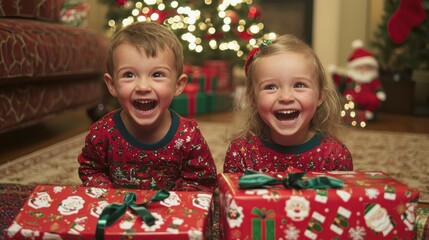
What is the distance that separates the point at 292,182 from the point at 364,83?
2336 mm

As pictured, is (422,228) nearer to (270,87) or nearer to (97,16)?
(270,87)

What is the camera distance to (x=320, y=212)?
39.3 inches

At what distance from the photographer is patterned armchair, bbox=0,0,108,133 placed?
6.09 feet

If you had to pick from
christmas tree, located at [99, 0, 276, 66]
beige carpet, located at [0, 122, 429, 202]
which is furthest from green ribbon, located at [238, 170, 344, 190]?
christmas tree, located at [99, 0, 276, 66]

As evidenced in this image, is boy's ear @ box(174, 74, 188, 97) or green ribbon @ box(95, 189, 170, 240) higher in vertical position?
boy's ear @ box(174, 74, 188, 97)

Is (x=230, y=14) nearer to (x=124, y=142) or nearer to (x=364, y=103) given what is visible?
(x=364, y=103)

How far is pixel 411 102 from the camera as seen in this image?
3.57 meters

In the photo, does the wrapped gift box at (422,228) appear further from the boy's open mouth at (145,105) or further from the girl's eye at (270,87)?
the boy's open mouth at (145,105)

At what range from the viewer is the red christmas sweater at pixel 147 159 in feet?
4.46

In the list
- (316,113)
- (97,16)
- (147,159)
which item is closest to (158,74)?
(147,159)

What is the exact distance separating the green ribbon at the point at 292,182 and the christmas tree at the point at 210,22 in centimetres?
207

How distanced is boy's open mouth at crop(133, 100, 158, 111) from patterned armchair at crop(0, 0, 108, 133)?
0.70 m

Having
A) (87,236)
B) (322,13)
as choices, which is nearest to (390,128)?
(322,13)

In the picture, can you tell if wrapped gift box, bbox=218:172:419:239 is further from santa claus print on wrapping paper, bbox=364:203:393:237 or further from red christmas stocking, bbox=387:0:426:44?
red christmas stocking, bbox=387:0:426:44
